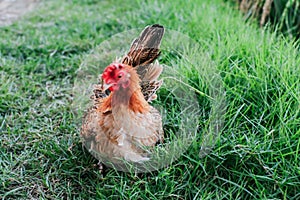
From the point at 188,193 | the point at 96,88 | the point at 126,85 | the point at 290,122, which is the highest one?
the point at 126,85

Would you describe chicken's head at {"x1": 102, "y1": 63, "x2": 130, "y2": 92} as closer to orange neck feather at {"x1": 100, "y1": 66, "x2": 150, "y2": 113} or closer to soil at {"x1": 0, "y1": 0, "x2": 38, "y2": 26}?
orange neck feather at {"x1": 100, "y1": 66, "x2": 150, "y2": 113}

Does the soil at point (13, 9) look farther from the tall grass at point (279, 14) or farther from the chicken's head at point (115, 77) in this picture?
the chicken's head at point (115, 77)

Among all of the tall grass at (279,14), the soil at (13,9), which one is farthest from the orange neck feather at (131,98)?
the soil at (13,9)

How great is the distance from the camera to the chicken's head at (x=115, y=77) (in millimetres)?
1403

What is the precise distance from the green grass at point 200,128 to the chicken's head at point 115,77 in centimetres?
37

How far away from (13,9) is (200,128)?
2.50m

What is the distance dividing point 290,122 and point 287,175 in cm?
26

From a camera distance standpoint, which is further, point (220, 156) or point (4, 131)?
point (4, 131)

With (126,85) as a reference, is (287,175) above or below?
below

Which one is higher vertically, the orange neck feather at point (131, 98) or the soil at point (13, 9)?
the orange neck feather at point (131, 98)

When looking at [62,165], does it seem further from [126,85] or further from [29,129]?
[126,85]

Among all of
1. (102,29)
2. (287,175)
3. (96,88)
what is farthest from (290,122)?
(102,29)

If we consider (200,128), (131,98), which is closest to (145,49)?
(131,98)

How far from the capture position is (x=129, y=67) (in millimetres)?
1474
